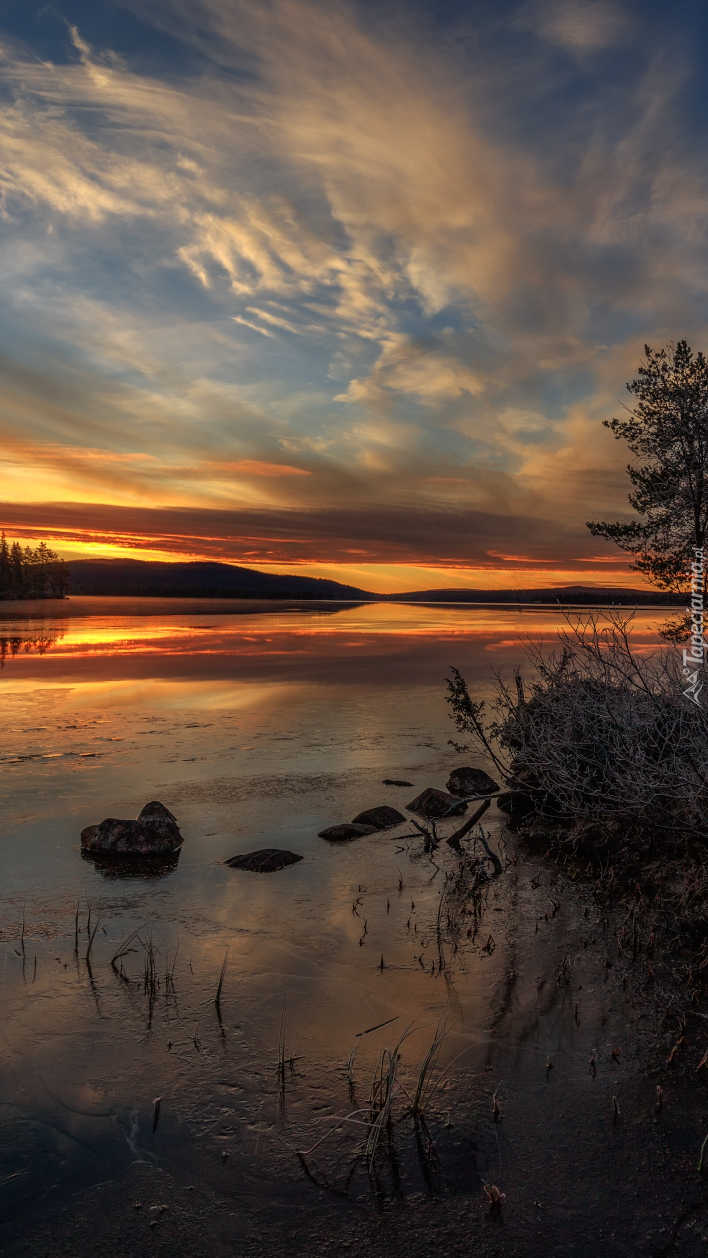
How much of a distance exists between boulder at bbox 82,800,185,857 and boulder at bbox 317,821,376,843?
7.50 feet

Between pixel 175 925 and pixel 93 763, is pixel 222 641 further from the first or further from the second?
pixel 175 925

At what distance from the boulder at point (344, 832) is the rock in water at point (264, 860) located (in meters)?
1.07

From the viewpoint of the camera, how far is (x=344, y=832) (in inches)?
444

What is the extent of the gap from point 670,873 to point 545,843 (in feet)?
8.48

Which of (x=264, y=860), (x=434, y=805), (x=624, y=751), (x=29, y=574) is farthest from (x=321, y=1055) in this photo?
(x=29, y=574)

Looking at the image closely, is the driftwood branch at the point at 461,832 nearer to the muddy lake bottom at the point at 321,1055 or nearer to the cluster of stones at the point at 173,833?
the cluster of stones at the point at 173,833

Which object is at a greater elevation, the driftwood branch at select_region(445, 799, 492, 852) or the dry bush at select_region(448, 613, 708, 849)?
the dry bush at select_region(448, 613, 708, 849)

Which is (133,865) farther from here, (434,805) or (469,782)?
(469,782)

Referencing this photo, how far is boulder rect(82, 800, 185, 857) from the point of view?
33.8 ft

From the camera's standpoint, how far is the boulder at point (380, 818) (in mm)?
11781

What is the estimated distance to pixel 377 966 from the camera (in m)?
7.21

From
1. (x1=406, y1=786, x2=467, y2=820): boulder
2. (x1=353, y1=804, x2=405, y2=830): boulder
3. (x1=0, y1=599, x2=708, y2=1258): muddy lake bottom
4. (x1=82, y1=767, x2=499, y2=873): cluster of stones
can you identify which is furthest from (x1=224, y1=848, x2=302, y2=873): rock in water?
(x1=406, y1=786, x2=467, y2=820): boulder

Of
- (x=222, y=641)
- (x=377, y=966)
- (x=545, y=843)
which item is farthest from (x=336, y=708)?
(x=222, y=641)

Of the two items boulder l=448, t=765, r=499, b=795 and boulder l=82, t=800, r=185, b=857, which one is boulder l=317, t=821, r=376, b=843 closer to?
boulder l=82, t=800, r=185, b=857
